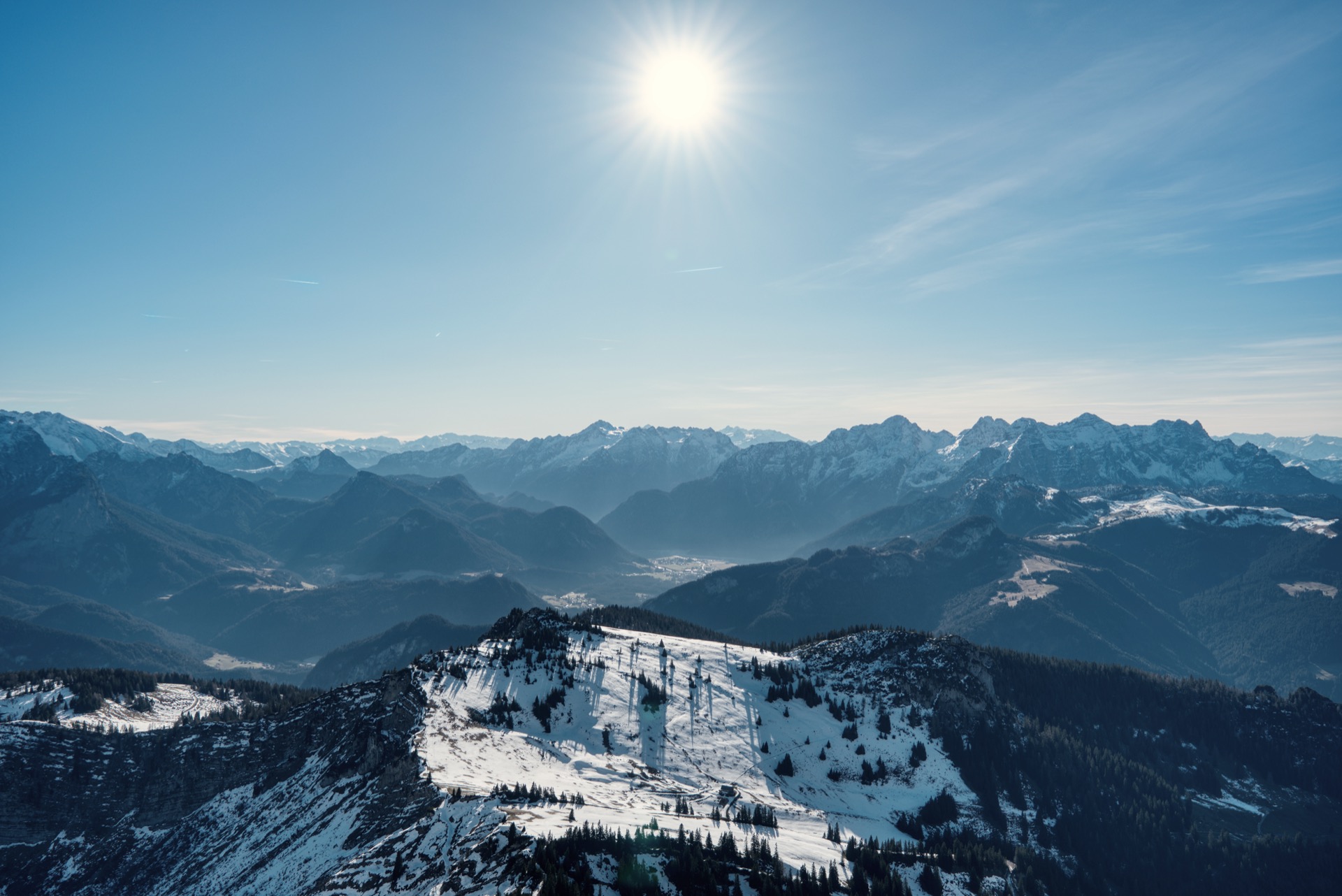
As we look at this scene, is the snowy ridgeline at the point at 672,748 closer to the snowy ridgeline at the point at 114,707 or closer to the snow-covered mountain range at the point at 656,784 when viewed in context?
the snow-covered mountain range at the point at 656,784

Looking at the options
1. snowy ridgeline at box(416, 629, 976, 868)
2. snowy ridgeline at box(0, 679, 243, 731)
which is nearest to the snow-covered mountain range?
snowy ridgeline at box(416, 629, 976, 868)

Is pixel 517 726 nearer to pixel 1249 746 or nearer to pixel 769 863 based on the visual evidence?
pixel 769 863

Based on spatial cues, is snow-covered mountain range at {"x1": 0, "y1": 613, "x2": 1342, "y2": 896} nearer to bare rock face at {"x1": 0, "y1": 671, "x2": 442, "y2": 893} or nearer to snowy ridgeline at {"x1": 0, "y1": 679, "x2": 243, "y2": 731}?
bare rock face at {"x1": 0, "y1": 671, "x2": 442, "y2": 893}

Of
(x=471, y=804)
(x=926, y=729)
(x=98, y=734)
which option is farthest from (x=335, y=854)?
(x=926, y=729)

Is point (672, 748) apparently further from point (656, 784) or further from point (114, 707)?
point (114, 707)

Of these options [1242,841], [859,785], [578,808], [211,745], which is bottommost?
[1242,841]

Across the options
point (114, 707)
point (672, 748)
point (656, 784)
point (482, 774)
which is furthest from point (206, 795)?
A: point (672, 748)
